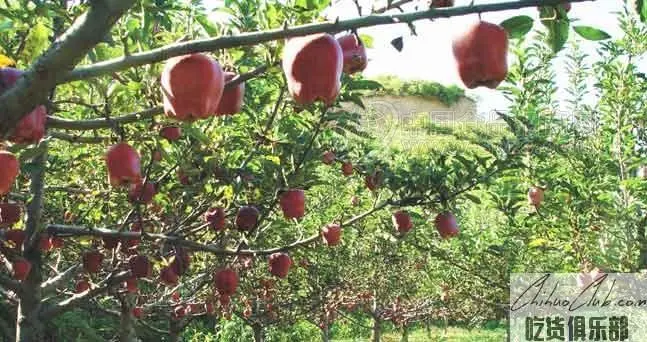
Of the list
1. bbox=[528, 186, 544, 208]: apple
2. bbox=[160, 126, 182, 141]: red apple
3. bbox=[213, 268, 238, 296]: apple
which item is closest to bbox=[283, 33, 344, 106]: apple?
bbox=[160, 126, 182, 141]: red apple

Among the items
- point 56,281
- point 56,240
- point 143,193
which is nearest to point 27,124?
point 143,193

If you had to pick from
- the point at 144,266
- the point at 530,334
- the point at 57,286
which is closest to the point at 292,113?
the point at 144,266

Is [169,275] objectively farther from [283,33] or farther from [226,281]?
[283,33]

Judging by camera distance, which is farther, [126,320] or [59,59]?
[126,320]

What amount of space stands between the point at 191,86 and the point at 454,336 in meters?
14.0

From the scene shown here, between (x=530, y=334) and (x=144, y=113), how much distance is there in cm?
429

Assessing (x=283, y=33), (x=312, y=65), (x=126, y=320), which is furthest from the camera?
(x=126, y=320)

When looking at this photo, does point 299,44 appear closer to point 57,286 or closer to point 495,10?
point 495,10

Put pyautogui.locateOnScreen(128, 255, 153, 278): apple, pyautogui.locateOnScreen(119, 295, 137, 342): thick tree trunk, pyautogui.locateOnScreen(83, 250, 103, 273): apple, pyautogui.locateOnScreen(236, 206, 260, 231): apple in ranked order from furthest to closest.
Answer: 1. pyautogui.locateOnScreen(119, 295, 137, 342): thick tree trunk
2. pyautogui.locateOnScreen(83, 250, 103, 273): apple
3. pyautogui.locateOnScreen(128, 255, 153, 278): apple
4. pyautogui.locateOnScreen(236, 206, 260, 231): apple

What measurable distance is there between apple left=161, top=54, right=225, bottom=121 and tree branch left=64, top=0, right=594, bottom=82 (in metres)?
0.21

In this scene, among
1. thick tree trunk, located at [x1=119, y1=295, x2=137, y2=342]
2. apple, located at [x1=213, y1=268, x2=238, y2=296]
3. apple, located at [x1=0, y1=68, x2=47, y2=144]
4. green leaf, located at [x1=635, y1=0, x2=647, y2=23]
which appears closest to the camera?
green leaf, located at [x1=635, y1=0, x2=647, y2=23]

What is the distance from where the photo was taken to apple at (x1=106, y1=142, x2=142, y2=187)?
5.45 feet

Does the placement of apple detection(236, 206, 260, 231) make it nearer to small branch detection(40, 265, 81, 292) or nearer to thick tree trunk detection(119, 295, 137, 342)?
small branch detection(40, 265, 81, 292)

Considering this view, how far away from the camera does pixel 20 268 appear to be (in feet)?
8.64
